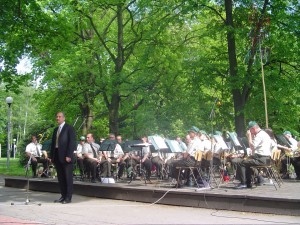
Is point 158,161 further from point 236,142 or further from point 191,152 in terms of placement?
point 191,152

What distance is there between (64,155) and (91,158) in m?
3.98

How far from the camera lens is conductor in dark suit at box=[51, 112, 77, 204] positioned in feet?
34.9

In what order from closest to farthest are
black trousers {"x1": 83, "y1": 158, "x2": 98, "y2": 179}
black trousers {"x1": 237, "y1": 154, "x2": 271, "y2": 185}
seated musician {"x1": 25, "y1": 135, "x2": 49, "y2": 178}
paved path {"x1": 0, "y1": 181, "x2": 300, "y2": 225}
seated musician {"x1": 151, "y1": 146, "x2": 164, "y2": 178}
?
1. paved path {"x1": 0, "y1": 181, "x2": 300, "y2": 225}
2. black trousers {"x1": 237, "y1": 154, "x2": 271, "y2": 185}
3. black trousers {"x1": 83, "y1": 158, "x2": 98, "y2": 179}
4. seated musician {"x1": 151, "y1": 146, "x2": 164, "y2": 178}
5. seated musician {"x1": 25, "y1": 135, "x2": 49, "y2": 178}

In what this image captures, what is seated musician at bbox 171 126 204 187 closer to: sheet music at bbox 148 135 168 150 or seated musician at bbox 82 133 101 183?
sheet music at bbox 148 135 168 150

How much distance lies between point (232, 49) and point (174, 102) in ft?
23.0

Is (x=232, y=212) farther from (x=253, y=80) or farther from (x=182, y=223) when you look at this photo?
(x=253, y=80)

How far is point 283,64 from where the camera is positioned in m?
21.8

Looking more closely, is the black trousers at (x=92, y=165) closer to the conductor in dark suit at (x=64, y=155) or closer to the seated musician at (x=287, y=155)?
the conductor in dark suit at (x=64, y=155)

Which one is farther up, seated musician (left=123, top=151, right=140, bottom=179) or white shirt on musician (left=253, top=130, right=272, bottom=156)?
white shirt on musician (left=253, top=130, right=272, bottom=156)

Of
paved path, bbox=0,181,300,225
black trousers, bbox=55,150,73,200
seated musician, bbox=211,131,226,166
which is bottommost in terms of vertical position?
paved path, bbox=0,181,300,225

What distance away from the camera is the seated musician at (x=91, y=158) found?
14578 millimetres

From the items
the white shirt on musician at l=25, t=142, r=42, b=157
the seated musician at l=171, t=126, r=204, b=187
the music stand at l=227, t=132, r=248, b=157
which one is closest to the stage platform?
the seated musician at l=171, t=126, r=204, b=187

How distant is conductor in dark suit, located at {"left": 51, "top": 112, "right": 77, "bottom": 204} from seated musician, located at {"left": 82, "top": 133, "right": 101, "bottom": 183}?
370cm

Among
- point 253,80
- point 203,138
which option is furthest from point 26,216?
point 253,80
